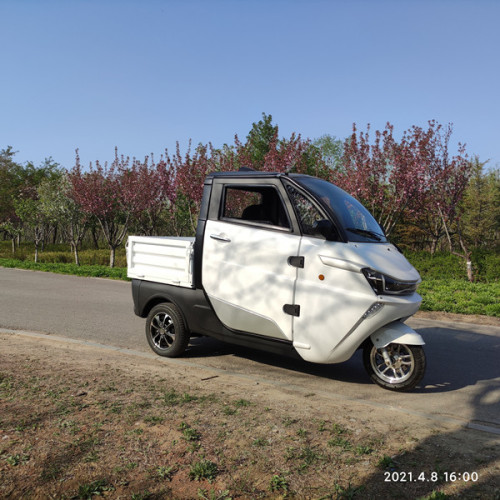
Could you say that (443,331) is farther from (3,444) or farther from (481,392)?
(3,444)

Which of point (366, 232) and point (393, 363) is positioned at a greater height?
point (366, 232)

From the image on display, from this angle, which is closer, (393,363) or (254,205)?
(393,363)

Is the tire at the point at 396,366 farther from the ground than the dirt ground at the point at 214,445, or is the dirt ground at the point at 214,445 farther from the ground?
the tire at the point at 396,366

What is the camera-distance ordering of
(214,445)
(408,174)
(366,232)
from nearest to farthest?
(214,445)
(366,232)
(408,174)

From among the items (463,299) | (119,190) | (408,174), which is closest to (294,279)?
(463,299)

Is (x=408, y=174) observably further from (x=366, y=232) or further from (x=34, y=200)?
(x=34, y=200)

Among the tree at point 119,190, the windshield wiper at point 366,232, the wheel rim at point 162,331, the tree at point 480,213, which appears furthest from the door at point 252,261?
the tree at point 480,213

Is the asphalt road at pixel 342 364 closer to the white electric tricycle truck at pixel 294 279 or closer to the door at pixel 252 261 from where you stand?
the white electric tricycle truck at pixel 294 279

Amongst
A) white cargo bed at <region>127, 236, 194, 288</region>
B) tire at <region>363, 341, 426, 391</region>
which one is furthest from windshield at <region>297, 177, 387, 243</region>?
white cargo bed at <region>127, 236, 194, 288</region>

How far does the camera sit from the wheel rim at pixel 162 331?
6078mm

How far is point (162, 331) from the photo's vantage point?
20.1 feet

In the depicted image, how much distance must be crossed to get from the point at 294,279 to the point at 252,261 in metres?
0.53

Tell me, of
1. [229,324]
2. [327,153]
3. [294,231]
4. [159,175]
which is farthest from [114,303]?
[327,153]

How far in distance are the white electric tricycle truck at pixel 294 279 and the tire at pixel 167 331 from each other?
0.02 meters
